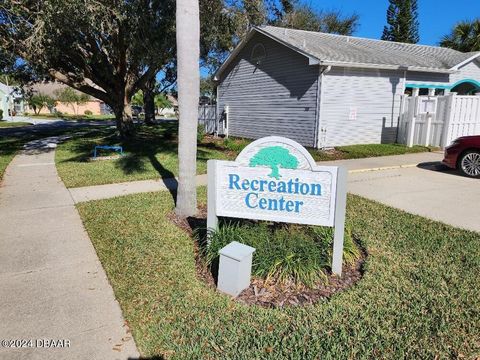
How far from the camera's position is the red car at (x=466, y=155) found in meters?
9.22

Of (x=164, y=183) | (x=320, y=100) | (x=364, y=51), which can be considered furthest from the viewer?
(x=364, y=51)

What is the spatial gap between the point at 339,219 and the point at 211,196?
4.94 ft

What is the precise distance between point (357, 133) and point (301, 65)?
3528 millimetres

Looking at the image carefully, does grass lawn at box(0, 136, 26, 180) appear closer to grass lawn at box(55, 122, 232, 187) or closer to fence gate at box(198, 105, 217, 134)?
grass lawn at box(55, 122, 232, 187)

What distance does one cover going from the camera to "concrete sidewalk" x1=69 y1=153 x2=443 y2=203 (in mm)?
7848

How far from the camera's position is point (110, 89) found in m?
16.6

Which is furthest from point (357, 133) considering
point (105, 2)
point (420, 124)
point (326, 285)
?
point (326, 285)

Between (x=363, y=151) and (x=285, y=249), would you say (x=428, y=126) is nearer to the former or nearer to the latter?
(x=363, y=151)

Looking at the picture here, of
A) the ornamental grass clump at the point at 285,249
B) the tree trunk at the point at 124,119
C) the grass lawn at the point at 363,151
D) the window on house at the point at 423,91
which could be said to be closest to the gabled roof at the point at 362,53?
the window on house at the point at 423,91

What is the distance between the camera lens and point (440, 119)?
13.6 meters

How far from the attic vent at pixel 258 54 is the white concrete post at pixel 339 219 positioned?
13.7 metres

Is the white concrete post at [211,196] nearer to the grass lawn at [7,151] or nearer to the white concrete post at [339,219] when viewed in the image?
the white concrete post at [339,219]

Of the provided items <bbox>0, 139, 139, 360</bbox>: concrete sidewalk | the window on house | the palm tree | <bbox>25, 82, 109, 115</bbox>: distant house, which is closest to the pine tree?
the palm tree

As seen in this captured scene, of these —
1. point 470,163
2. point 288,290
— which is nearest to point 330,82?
point 470,163
